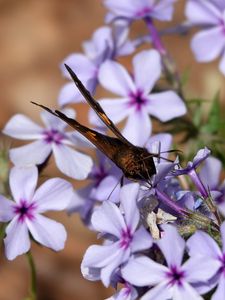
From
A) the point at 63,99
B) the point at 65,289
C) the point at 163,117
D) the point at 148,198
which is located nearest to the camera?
the point at 148,198

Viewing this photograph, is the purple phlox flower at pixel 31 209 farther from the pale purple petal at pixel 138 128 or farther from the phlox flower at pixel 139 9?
the phlox flower at pixel 139 9

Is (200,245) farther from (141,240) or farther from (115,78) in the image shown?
(115,78)

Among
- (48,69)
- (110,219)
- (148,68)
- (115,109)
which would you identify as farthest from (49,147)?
(48,69)

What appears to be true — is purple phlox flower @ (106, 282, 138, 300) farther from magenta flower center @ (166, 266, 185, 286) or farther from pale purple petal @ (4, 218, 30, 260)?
pale purple petal @ (4, 218, 30, 260)

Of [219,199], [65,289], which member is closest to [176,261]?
[219,199]

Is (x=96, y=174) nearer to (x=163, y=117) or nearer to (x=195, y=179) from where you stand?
(x=163, y=117)

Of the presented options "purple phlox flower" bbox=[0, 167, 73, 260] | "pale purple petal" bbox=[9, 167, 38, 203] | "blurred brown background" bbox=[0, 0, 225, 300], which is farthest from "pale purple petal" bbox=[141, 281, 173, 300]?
"blurred brown background" bbox=[0, 0, 225, 300]
